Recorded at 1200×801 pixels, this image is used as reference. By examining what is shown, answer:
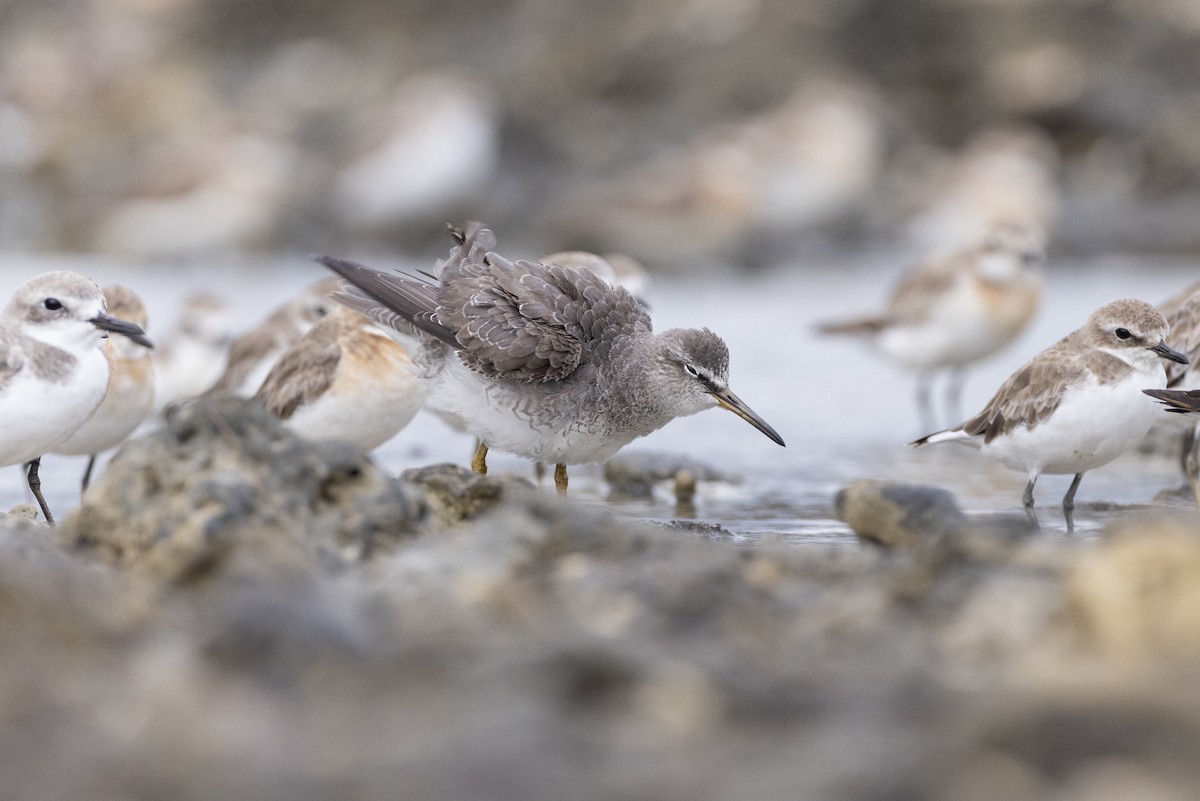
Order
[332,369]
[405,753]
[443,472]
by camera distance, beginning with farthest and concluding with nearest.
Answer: [332,369], [443,472], [405,753]

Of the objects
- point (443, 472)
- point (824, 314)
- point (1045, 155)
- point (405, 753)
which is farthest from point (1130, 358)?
point (1045, 155)

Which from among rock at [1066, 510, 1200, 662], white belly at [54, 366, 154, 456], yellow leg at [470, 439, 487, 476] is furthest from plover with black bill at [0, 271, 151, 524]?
rock at [1066, 510, 1200, 662]

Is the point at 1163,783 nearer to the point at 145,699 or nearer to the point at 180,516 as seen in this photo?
the point at 145,699

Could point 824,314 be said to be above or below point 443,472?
above

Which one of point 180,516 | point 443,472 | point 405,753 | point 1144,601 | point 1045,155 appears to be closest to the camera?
point 405,753

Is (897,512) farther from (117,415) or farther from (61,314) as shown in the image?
(117,415)

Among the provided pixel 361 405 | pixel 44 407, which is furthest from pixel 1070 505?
pixel 44 407

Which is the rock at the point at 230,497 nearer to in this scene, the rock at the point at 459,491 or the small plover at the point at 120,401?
the rock at the point at 459,491

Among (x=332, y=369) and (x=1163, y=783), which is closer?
(x=1163, y=783)

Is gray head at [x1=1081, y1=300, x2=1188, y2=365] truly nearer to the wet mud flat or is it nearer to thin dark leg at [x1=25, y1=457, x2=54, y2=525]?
the wet mud flat
